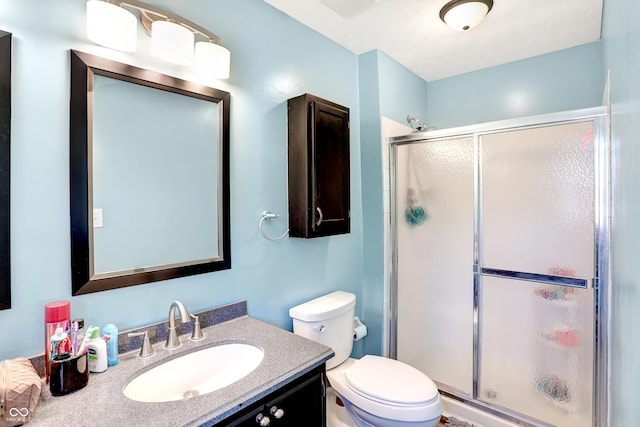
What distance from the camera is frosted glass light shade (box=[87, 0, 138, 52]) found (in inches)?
43.3

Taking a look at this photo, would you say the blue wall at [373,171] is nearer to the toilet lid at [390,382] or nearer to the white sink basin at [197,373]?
the toilet lid at [390,382]

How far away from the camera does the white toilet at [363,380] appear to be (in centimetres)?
147

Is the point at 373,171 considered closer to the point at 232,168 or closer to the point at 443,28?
the point at 443,28

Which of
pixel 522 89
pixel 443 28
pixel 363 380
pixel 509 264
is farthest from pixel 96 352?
pixel 522 89

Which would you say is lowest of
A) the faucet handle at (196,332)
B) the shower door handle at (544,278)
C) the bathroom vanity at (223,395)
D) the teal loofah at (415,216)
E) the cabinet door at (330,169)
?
the bathroom vanity at (223,395)

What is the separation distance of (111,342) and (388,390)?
1.16 m

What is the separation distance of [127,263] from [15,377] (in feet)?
→ 1.49

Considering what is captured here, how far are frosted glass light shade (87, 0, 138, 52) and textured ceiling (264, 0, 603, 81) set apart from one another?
802mm

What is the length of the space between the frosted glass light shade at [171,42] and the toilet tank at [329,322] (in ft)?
4.10

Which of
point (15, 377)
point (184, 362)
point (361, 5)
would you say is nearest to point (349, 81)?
point (361, 5)

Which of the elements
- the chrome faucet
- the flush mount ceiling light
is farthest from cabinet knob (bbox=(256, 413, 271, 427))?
the flush mount ceiling light

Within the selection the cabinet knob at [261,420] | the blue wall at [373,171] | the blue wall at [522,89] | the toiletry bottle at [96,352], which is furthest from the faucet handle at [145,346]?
the blue wall at [522,89]

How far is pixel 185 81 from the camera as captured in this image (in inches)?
53.9

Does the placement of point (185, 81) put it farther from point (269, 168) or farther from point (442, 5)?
point (442, 5)
